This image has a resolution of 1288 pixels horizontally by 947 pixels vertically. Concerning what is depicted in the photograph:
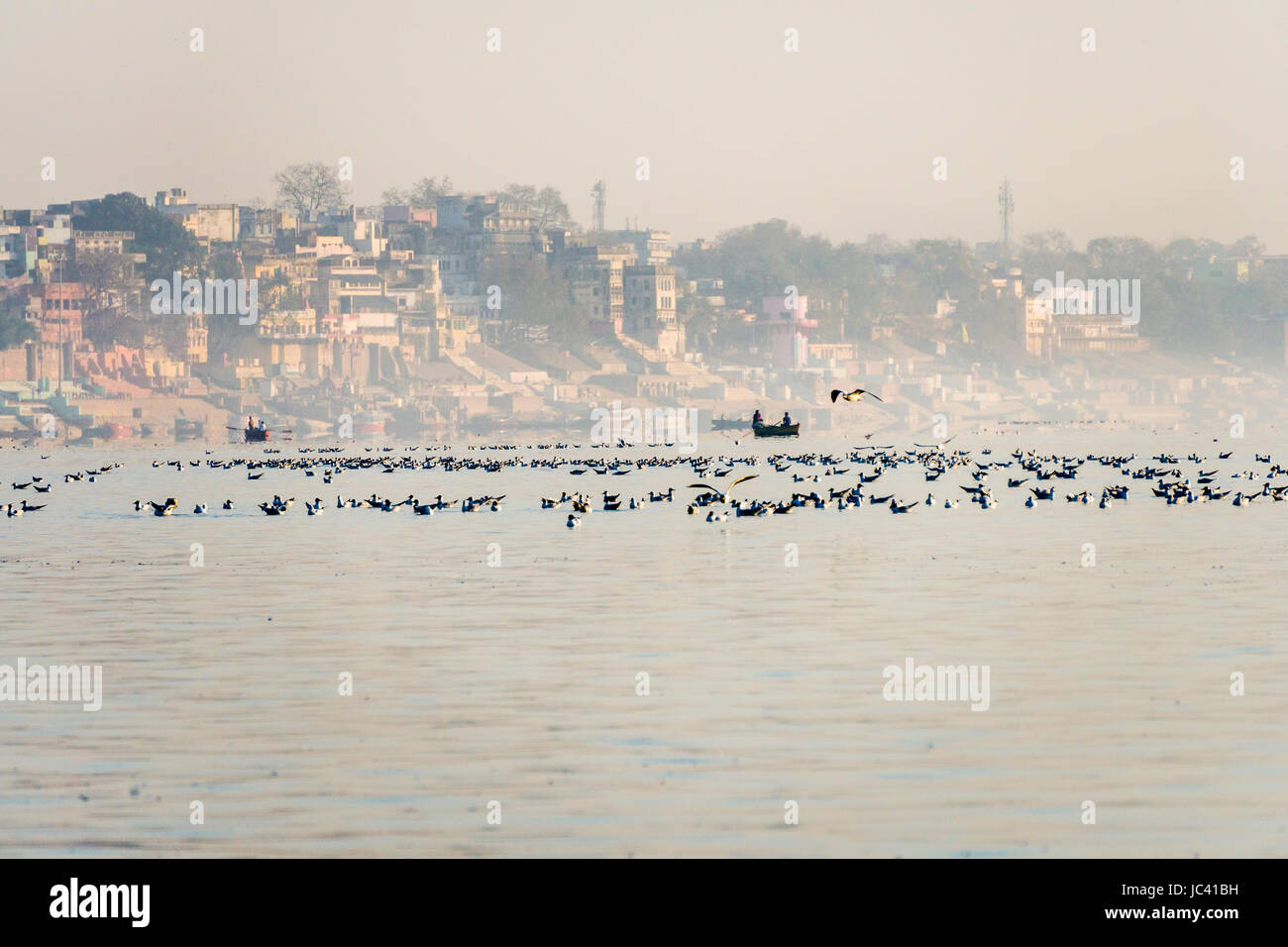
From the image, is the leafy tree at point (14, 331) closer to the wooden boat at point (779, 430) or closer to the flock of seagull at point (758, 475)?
the flock of seagull at point (758, 475)

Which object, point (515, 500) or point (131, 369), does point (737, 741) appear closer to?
point (515, 500)

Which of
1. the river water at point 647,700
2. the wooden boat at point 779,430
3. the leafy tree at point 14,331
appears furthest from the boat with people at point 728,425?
the river water at point 647,700

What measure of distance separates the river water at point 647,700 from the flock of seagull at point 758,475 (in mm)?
5049

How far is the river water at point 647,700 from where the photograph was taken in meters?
14.9

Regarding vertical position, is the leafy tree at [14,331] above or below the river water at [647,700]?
above

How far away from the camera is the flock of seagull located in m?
54.7

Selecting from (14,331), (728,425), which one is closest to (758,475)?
(728,425)

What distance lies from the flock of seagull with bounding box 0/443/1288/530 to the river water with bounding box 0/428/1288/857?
5.05m

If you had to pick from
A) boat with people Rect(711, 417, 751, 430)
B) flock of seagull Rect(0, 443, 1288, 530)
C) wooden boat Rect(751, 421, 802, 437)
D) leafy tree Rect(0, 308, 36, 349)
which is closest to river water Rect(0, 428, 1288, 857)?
flock of seagull Rect(0, 443, 1288, 530)

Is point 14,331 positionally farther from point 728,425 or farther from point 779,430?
point 779,430

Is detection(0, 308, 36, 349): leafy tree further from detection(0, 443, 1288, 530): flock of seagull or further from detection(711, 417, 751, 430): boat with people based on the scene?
detection(0, 443, 1288, 530): flock of seagull
